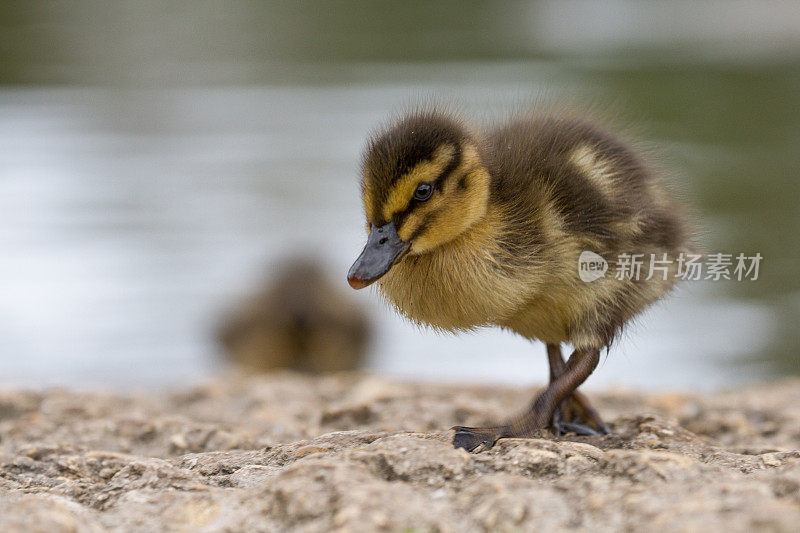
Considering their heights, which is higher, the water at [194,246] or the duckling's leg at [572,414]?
the water at [194,246]

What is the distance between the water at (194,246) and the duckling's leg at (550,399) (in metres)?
0.23

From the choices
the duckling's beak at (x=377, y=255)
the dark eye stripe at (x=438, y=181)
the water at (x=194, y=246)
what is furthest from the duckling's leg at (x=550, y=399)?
the dark eye stripe at (x=438, y=181)

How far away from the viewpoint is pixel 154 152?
11.5 m

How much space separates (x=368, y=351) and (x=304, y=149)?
4566 millimetres

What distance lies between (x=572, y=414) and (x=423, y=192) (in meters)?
1.09

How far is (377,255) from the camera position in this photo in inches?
112

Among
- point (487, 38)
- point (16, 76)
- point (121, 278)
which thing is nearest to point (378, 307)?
point (121, 278)

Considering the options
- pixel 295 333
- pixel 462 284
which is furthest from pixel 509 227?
pixel 295 333

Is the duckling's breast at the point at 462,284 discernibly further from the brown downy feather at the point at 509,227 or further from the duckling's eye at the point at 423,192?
the duckling's eye at the point at 423,192

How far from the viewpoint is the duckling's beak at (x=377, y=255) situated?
111 inches

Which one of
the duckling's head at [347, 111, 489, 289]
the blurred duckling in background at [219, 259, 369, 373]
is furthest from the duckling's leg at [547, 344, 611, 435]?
the blurred duckling in background at [219, 259, 369, 373]

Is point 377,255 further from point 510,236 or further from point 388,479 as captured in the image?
point 388,479

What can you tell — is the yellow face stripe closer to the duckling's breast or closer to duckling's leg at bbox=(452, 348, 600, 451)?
the duckling's breast

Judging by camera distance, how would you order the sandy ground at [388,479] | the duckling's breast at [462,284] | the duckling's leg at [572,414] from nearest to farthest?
the sandy ground at [388,479]
the duckling's breast at [462,284]
the duckling's leg at [572,414]
